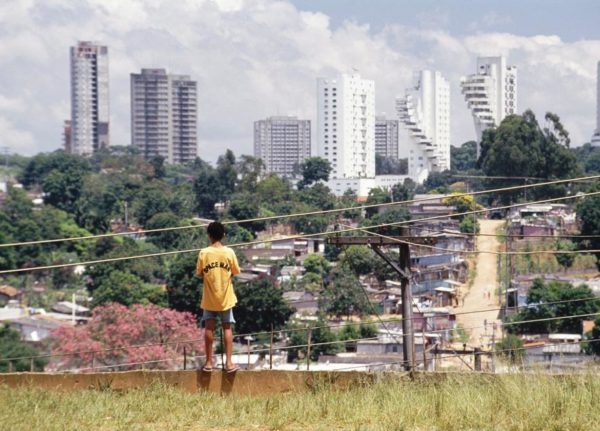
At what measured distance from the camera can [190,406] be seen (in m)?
5.67

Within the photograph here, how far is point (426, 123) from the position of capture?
111938 millimetres

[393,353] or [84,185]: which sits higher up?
[84,185]

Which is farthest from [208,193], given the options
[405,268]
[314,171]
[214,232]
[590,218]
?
[214,232]

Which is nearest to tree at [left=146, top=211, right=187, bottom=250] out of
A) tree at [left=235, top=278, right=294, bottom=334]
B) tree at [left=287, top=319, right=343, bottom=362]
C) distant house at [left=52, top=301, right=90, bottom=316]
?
distant house at [left=52, top=301, right=90, bottom=316]

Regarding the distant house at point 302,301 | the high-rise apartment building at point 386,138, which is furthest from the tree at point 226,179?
the high-rise apartment building at point 386,138

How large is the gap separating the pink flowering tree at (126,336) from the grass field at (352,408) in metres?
22.1

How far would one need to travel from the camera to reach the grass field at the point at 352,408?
202 inches

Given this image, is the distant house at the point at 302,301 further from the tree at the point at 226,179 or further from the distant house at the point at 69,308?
the tree at the point at 226,179

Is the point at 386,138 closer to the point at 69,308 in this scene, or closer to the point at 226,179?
the point at 226,179

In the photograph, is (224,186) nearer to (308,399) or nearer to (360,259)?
(360,259)

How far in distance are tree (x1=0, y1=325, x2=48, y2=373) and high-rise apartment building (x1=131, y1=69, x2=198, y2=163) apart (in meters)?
111

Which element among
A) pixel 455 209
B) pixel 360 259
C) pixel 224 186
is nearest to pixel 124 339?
pixel 360 259

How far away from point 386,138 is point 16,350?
105149 millimetres

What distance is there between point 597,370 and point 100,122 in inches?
5977
